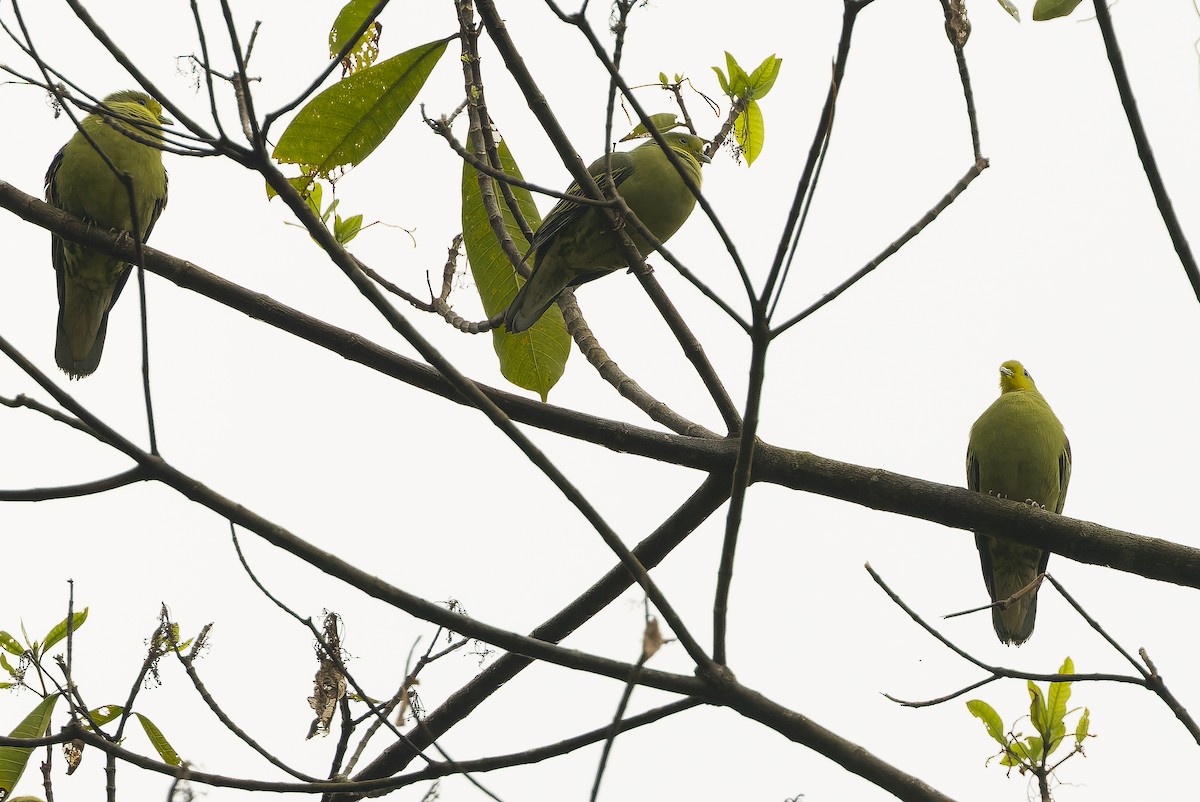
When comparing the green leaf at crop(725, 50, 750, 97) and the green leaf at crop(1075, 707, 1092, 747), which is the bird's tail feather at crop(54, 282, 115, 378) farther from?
the green leaf at crop(1075, 707, 1092, 747)

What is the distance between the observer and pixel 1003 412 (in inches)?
179

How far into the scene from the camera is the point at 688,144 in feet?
13.8

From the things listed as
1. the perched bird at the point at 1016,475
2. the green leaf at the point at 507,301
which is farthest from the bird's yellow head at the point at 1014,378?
the green leaf at the point at 507,301

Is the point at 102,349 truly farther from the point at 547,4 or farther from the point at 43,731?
the point at 547,4

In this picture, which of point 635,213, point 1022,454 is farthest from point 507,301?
point 1022,454

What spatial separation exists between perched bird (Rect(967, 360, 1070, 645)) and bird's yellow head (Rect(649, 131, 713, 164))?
5.62ft

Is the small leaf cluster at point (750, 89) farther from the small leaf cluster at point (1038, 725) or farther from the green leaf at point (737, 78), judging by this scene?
the small leaf cluster at point (1038, 725)

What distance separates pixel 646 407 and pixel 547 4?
64.3 inches

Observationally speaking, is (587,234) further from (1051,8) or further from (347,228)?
(1051,8)

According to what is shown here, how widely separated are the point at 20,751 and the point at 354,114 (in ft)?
6.53

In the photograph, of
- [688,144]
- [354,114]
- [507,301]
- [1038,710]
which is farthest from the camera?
[688,144]

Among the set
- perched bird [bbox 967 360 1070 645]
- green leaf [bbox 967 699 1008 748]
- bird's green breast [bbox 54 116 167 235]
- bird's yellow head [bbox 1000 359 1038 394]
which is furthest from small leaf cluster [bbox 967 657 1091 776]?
bird's green breast [bbox 54 116 167 235]

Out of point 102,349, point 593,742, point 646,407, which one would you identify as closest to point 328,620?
point 593,742

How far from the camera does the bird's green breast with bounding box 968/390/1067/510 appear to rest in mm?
4375
